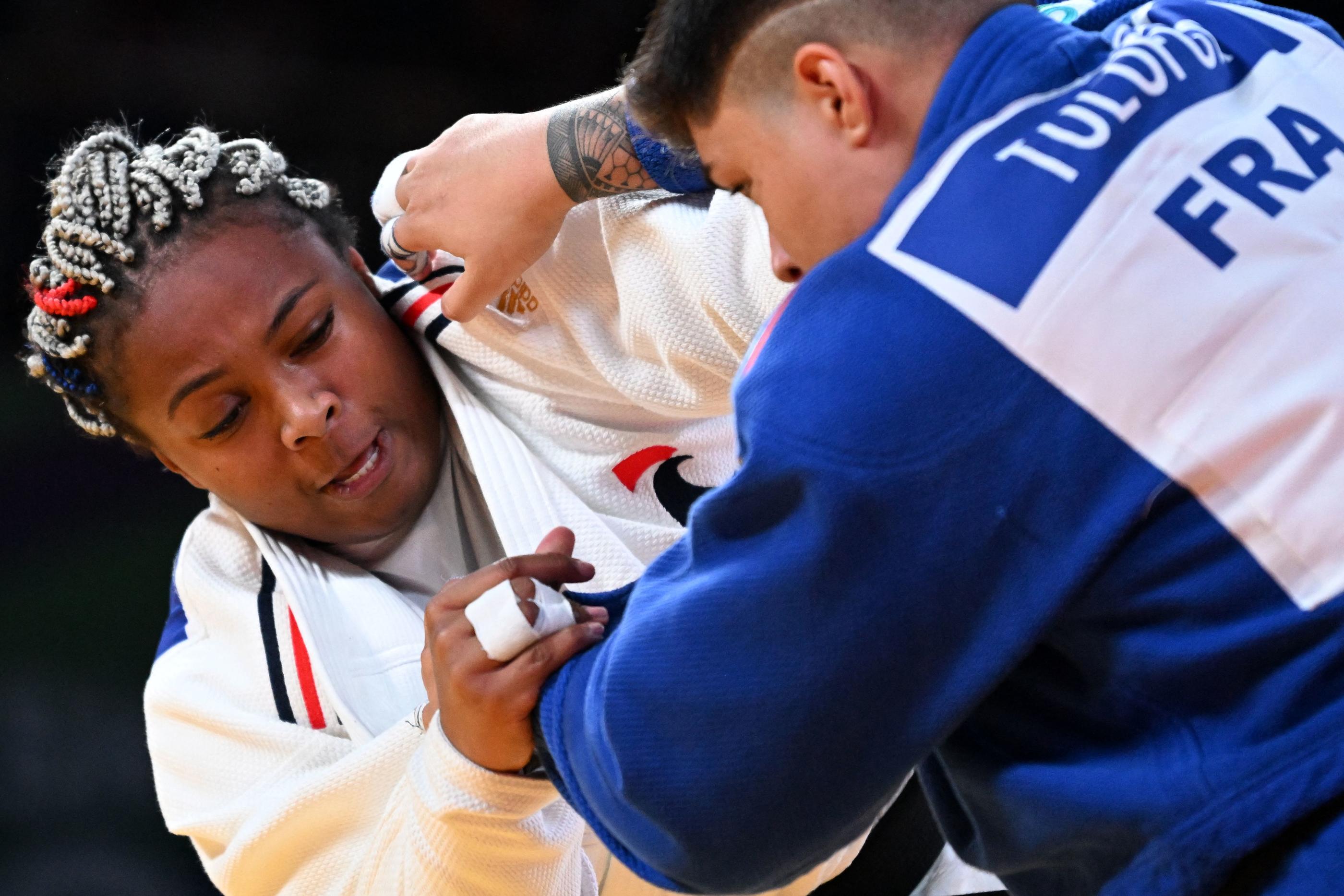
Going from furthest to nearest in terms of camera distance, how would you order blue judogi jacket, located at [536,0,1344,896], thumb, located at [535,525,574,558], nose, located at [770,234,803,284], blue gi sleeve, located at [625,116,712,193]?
1. blue gi sleeve, located at [625,116,712,193]
2. thumb, located at [535,525,574,558]
3. nose, located at [770,234,803,284]
4. blue judogi jacket, located at [536,0,1344,896]

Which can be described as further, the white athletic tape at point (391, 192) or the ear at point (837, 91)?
the white athletic tape at point (391, 192)

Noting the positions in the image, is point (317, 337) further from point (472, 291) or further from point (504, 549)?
point (504, 549)

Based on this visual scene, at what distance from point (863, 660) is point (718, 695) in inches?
2.9

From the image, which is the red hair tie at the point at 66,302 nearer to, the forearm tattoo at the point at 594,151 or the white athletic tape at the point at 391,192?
the white athletic tape at the point at 391,192

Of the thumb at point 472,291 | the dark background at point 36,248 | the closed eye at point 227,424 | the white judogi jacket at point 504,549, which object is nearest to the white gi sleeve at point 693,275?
the white judogi jacket at point 504,549

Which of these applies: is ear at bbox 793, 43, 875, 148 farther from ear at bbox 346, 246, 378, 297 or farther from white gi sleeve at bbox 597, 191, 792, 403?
ear at bbox 346, 246, 378, 297

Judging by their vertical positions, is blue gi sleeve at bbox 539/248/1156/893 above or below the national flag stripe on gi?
above

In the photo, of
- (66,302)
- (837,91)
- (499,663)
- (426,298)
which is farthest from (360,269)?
(837,91)

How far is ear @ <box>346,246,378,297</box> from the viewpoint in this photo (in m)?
1.32

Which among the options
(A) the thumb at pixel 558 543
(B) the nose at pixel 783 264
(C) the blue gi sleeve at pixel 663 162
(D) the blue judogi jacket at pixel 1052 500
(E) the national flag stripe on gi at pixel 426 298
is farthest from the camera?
(E) the national flag stripe on gi at pixel 426 298

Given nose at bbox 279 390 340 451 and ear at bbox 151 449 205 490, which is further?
ear at bbox 151 449 205 490

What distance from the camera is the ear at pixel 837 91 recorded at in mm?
643

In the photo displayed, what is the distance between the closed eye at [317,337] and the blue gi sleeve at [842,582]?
0.67 meters

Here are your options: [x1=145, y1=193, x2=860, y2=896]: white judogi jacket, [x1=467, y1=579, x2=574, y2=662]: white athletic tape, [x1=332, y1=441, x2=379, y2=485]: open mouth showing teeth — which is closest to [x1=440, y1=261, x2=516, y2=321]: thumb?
[x1=145, y1=193, x2=860, y2=896]: white judogi jacket
